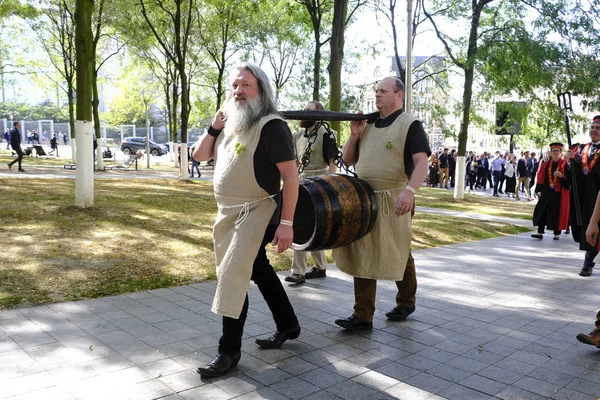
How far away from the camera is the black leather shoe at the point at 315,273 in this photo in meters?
6.89

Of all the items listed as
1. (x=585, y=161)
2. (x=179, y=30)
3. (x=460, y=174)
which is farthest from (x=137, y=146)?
(x=585, y=161)

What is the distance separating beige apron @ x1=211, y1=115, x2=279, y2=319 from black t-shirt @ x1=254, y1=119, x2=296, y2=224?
31 mm

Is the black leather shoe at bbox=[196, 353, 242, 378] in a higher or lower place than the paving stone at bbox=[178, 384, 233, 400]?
higher

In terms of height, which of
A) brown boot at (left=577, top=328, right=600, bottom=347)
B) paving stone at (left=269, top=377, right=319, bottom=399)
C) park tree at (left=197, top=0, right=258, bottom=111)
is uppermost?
park tree at (left=197, top=0, right=258, bottom=111)

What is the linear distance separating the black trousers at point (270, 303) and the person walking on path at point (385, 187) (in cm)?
72

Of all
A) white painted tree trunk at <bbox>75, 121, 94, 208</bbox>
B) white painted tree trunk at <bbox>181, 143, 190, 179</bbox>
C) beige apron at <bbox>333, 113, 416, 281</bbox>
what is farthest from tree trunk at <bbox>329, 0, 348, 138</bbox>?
beige apron at <bbox>333, 113, 416, 281</bbox>

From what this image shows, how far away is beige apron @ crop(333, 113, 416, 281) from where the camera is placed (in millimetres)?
4652

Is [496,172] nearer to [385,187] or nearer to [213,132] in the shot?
[385,187]

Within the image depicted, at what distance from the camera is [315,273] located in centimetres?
691

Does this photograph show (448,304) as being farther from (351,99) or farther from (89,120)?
(351,99)

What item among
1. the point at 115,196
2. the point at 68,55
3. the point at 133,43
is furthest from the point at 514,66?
the point at 68,55

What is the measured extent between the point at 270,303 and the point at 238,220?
2.86 ft

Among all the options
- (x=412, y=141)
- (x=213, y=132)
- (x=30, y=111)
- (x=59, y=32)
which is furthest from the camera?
(x=30, y=111)

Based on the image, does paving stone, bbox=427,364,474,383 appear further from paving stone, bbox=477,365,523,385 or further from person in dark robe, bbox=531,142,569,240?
person in dark robe, bbox=531,142,569,240
